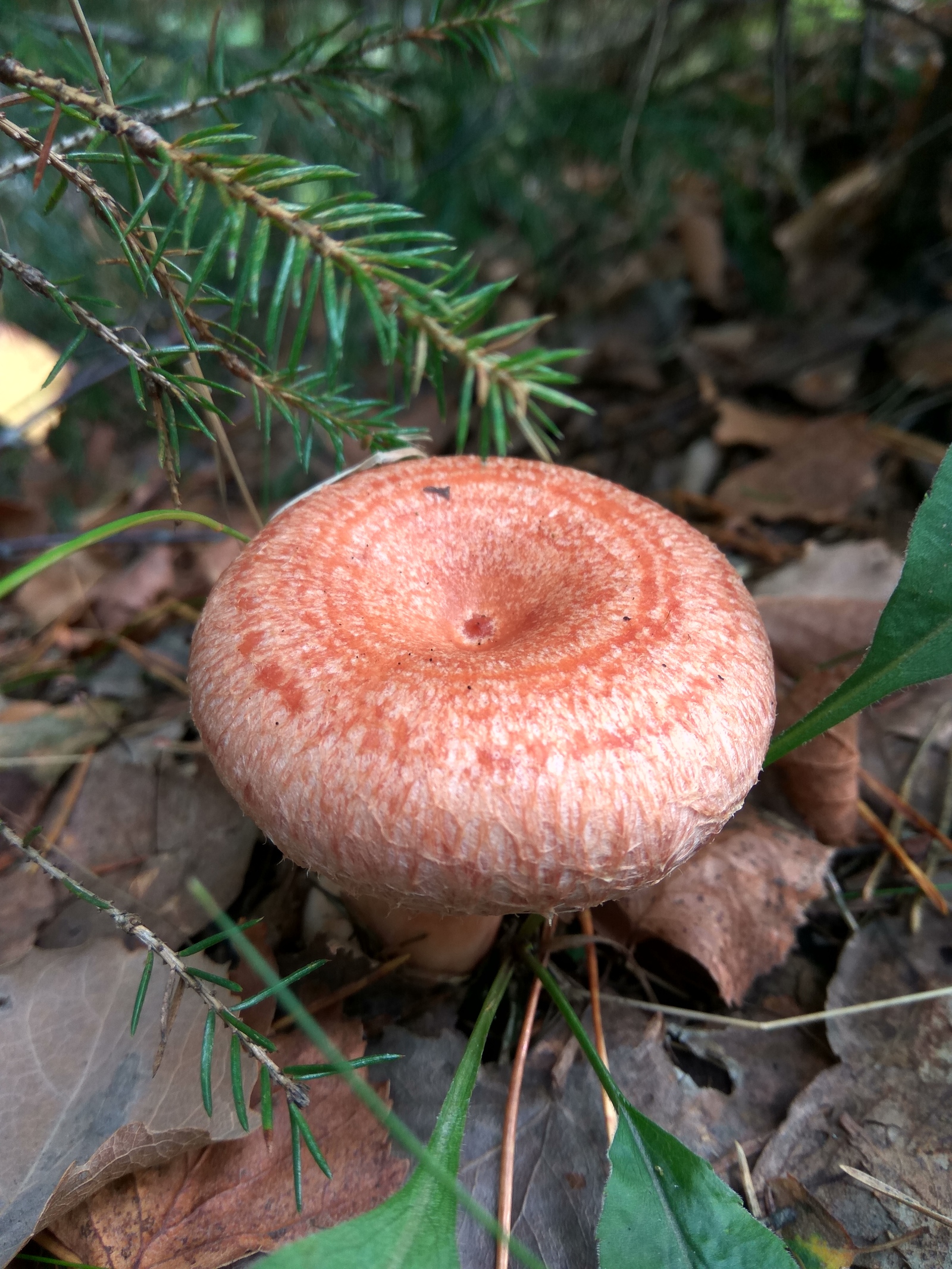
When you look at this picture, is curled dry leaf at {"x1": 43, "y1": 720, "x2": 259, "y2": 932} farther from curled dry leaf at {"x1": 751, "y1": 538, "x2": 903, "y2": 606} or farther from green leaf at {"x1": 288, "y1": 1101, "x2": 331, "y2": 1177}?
curled dry leaf at {"x1": 751, "y1": 538, "x2": 903, "y2": 606}

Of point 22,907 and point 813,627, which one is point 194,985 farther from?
point 813,627

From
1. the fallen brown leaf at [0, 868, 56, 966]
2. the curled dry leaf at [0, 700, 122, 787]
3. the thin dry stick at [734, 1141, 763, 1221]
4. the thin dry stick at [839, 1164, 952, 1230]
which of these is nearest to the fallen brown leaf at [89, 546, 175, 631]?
the curled dry leaf at [0, 700, 122, 787]

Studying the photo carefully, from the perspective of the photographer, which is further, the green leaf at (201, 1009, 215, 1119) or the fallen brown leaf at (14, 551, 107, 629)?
the fallen brown leaf at (14, 551, 107, 629)

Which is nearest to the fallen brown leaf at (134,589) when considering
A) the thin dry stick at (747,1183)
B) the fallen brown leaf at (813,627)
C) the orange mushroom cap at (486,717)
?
the orange mushroom cap at (486,717)

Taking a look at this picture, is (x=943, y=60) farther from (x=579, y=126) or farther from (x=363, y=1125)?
(x=363, y=1125)

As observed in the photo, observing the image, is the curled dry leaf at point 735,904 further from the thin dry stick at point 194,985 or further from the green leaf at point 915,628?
the thin dry stick at point 194,985

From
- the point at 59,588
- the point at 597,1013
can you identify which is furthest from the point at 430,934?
the point at 59,588

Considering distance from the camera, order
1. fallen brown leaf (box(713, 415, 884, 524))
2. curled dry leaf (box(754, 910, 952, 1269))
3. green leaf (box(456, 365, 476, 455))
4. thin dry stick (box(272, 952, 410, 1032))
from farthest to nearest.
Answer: fallen brown leaf (box(713, 415, 884, 524))
thin dry stick (box(272, 952, 410, 1032))
green leaf (box(456, 365, 476, 455))
curled dry leaf (box(754, 910, 952, 1269))

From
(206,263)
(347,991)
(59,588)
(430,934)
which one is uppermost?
(206,263)
